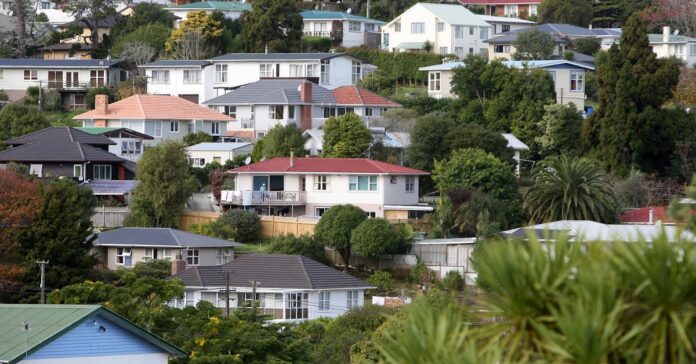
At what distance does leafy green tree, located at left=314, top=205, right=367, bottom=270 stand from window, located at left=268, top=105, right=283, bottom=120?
62.8 feet

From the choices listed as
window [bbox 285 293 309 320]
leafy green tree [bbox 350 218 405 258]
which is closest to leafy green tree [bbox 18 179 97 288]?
window [bbox 285 293 309 320]

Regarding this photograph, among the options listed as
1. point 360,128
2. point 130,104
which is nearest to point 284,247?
point 360,128

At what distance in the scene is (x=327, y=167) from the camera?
67.8 m

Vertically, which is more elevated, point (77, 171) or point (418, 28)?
point (418, 28)

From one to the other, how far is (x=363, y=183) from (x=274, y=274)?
14740 mm

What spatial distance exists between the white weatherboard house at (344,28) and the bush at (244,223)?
39.7 m

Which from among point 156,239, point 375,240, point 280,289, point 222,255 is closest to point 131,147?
point 156,239

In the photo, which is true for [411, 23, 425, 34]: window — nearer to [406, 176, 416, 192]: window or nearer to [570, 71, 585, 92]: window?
[570, 71, 585, 92]: window

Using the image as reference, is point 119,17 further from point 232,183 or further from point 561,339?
point 561,339

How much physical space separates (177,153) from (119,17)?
4167 cm

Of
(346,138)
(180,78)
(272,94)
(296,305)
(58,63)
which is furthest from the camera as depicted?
(58,63)

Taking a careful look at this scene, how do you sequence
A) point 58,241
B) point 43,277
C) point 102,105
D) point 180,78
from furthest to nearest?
point 180,78
point 102,105
point 58,241
point 43,277

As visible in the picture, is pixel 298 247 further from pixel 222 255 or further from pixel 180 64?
pixel 180 64

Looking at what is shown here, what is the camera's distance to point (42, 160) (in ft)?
226
